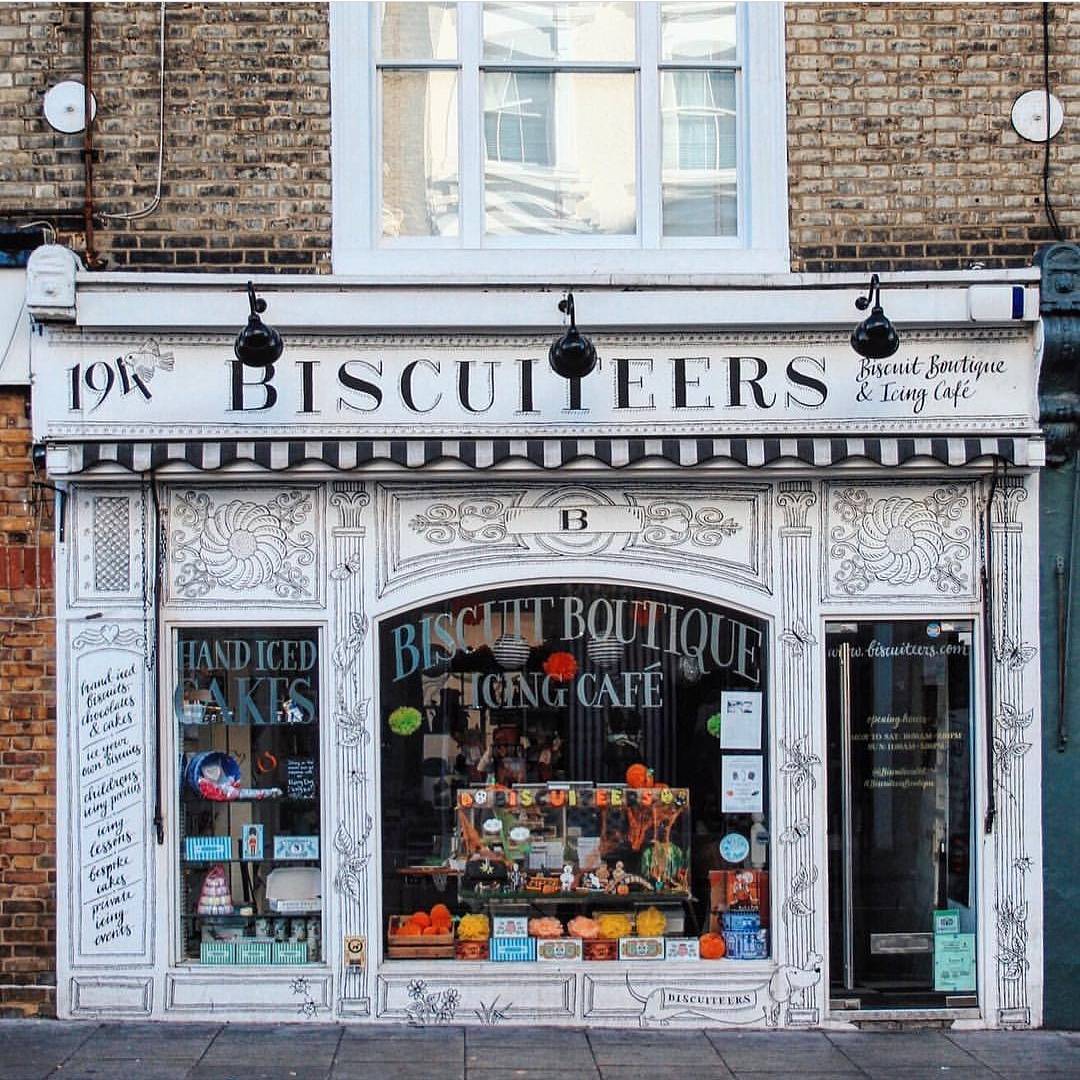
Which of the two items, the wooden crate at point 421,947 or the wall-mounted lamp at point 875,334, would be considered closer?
the wall-mounted lamp at point 875,334

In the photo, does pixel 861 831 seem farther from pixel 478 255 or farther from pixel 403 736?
pixel 478 255

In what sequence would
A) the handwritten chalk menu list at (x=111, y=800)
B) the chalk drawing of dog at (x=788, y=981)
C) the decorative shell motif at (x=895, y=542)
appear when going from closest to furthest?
the handwritten chalk menu list at (x=111, y=800)
the chalk drawing of dog at (x=788, y=981)
the decorative shell motif at (x=895, y=542)

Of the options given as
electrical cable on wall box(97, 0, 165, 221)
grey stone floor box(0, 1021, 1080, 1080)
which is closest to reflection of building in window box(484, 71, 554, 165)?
electrical cable on wall box(97, 0, 165, 221)

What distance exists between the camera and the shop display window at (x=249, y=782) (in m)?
7.77

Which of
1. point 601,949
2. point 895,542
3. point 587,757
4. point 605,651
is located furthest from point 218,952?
point 895,542

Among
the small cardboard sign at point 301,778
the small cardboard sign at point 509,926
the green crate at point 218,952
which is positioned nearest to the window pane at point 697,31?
the small cardboard sign at point 301,778

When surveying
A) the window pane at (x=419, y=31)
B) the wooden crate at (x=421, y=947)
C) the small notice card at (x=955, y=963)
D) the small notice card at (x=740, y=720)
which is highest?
the window pane at (x=419, y=31)

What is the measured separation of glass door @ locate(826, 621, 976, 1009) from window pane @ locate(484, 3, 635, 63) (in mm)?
3619

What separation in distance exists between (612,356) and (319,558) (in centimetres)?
199

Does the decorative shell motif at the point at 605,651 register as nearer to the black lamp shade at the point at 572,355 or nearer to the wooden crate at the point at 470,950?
the black lamp shade at the point at 572,355

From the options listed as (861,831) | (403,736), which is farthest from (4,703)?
(861,831)

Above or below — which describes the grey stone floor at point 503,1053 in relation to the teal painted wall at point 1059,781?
below

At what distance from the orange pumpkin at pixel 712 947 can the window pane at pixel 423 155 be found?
4294 mm

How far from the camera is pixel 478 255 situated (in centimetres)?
785
